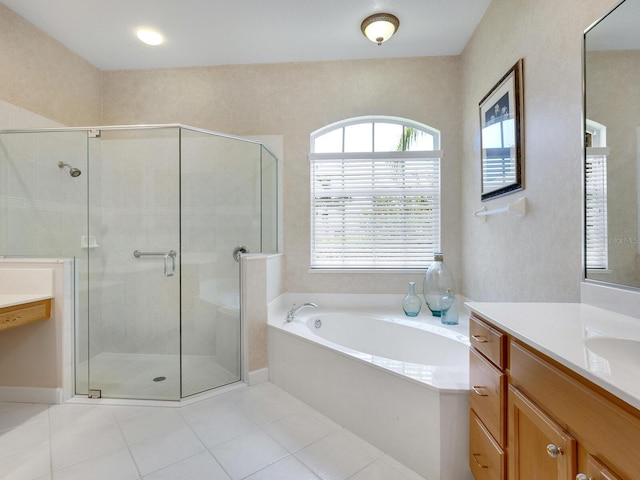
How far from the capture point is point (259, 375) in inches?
89.0

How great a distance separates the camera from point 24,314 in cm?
181

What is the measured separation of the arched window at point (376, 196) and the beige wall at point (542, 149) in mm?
604

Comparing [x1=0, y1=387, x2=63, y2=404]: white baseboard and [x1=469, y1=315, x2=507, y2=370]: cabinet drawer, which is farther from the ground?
[x1=469, y1=315, x2=507, y2=370]: cabinet drawer

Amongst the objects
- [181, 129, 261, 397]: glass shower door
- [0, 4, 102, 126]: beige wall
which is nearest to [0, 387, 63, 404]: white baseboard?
[181, 129, 261, 397]: glass shower door

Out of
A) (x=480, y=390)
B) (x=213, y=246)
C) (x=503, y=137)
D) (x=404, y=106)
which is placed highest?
(x=404, y=106)

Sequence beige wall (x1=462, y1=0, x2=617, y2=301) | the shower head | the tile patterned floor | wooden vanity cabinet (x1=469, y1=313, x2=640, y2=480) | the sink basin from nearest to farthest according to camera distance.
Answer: wooden vanity cabinet (x1=469, y1=313, x2=640, y2=480), the sink basin, beige wall (x1=462, y1=0, x2=617, y2=301), the tile patterned floor, the shower head

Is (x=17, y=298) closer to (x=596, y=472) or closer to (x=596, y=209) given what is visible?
(x=596, y=472)

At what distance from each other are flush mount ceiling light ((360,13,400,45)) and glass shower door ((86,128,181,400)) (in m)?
1.59

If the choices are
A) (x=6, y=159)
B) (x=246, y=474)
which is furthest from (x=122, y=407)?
(x=6, y=159)

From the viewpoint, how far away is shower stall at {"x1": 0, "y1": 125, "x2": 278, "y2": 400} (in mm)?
2115

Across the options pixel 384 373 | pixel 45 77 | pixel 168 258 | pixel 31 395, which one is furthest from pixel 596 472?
pixel 45 77

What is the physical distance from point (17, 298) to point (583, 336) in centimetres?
280

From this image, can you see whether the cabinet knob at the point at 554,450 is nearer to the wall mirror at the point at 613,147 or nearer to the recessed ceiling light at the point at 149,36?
the wall mirror at the point at 613,147

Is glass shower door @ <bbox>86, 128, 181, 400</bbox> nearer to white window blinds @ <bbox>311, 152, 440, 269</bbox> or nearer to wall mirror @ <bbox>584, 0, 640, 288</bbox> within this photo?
white window blinds @ <bbox>311, 152, 440, 269</bbox>
